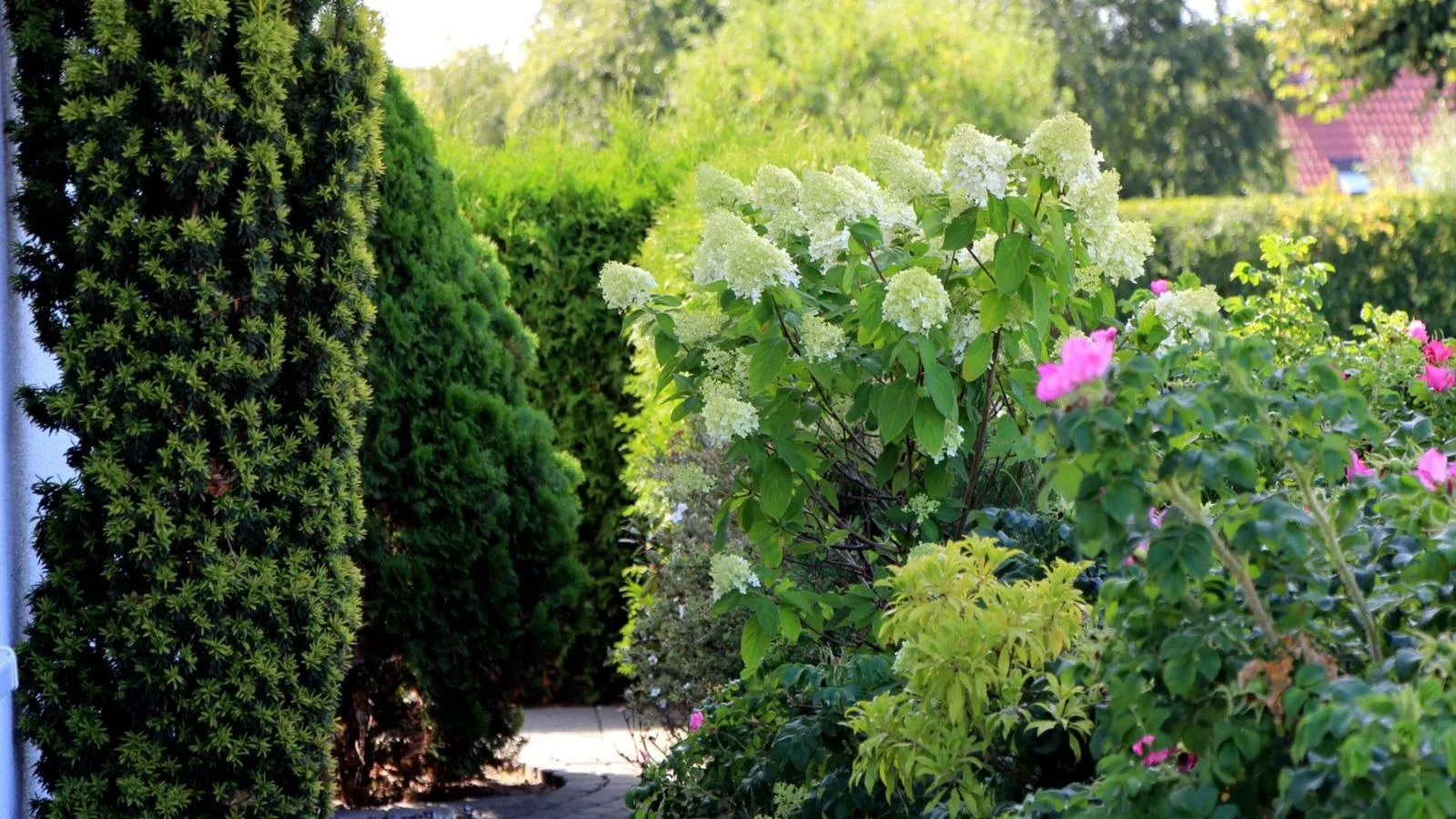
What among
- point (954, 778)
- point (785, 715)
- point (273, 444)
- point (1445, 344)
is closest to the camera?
point (954, 778)

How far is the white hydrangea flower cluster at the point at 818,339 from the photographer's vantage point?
329 centimetres

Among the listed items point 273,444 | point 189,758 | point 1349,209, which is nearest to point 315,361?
point 273,444

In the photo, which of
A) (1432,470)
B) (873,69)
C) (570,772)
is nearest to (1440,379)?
(1432,470)

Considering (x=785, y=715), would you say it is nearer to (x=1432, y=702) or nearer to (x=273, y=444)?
(x=273, y=444)

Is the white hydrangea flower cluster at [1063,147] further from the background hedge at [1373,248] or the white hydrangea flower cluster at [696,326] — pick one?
the background hedge at [1373,248]

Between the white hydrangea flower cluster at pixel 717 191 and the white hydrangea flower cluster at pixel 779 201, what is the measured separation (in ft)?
0.25

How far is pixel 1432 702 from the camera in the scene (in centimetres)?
169

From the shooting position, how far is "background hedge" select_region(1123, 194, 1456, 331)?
11.1 metres

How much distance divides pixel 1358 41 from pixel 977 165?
397 inches

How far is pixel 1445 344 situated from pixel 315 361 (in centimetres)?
331

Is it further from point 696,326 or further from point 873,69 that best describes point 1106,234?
point 873,69

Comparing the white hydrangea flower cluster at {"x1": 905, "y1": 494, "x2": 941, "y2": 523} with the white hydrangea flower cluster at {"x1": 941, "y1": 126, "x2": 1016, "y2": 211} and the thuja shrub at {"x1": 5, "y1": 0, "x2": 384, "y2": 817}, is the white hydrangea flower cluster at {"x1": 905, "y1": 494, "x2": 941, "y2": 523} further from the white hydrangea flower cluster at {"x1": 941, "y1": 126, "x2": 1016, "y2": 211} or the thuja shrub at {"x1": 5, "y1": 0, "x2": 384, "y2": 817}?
the thuja shrub at {"x1": 5, "y1": 0, "x2": 384, "y2": 817}

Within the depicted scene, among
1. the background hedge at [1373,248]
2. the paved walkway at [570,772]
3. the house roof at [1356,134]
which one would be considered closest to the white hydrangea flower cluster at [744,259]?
the paved walkway at [570,772]

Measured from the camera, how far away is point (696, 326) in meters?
3.55
